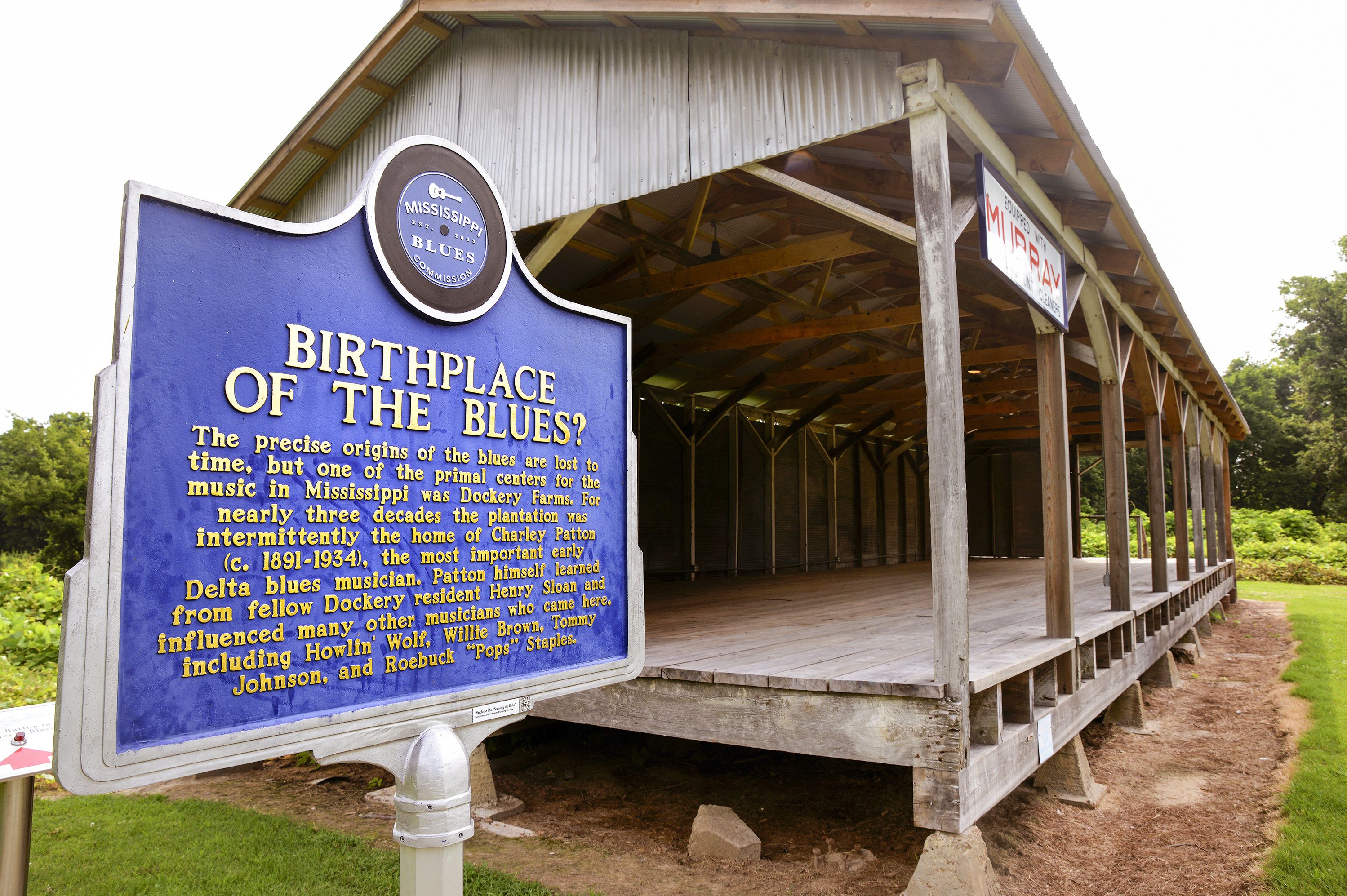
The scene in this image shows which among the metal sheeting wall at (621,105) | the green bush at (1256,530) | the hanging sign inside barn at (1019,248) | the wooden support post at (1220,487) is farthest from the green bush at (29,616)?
the green bush at (1256,530)

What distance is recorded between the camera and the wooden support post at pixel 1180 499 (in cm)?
1091

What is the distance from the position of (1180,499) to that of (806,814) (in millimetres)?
8628

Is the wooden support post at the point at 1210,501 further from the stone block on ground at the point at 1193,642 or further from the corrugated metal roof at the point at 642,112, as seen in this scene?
the corrugated metal roof at the point at 642,112

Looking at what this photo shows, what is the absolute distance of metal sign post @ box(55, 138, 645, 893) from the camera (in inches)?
64.4

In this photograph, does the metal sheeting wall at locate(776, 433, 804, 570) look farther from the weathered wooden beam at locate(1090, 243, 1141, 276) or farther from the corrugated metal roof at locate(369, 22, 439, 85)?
the corrugated metal roof at locate(369, 22, 439, 85)

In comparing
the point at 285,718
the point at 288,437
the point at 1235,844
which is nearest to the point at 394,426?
the point at 288,437

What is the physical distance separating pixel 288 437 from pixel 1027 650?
4.23 metres

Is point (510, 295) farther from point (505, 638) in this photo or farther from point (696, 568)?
point (696, 568)

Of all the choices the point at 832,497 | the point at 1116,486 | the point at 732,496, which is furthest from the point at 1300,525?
the point at 1116,486

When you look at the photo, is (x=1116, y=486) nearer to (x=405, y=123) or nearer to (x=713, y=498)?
(x=405, y=123)

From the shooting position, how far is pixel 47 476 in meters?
33.8

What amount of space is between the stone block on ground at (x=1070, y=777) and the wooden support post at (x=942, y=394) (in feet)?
9.40

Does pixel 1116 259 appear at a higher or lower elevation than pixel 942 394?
higher

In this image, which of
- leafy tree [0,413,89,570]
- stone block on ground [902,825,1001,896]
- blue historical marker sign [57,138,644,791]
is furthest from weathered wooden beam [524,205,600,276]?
leafy tree [0,413,89,570]
